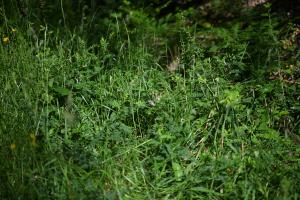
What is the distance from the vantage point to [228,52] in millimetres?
3924

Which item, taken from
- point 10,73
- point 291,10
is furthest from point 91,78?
point 291,10

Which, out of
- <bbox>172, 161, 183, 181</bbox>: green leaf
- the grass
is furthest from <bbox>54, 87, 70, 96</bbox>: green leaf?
<bbox>172, 161, 183, 181</bbox>: green leaf

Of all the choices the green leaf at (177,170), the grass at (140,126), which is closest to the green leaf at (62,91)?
the grass at (140,126)

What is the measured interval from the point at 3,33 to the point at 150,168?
1716 millimetres

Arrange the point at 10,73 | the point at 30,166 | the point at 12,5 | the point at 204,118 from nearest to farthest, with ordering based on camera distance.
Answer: the point at 30,166 → the point at 204,118 → the point at 10,73 → the point at 12,5

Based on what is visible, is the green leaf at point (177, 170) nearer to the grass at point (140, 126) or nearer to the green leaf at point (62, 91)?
the grass at point (140, 126)

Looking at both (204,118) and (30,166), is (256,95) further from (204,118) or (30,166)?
(30,166)

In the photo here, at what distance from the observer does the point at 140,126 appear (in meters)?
3.38

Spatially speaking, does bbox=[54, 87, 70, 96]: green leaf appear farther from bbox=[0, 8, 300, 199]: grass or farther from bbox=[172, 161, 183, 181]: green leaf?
bbox=[172, 161, 183, 181]: green leaf

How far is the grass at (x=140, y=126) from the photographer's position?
2.78 m

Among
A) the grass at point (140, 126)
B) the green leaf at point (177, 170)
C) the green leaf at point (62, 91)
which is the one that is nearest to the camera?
the grass at point (140, 126)

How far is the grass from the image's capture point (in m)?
2.78

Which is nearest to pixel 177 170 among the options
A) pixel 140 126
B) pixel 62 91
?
pixel 140 126

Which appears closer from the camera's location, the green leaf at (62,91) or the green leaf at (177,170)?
the green leaf at (177,170)
